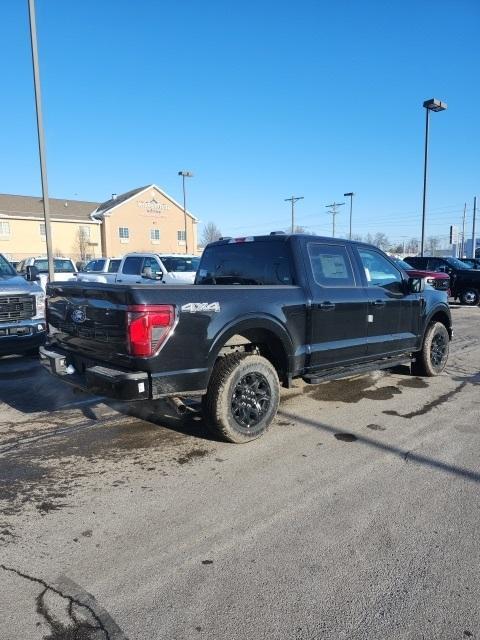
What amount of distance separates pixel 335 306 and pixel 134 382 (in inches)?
97.8

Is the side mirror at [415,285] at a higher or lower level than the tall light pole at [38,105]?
lower

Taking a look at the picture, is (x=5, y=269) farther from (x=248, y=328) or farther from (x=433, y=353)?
(x=433, y=353)

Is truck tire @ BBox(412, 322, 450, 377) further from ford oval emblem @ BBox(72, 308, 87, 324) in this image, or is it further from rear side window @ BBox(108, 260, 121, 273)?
rear side window @ BBox(108, 260, 121, 273)

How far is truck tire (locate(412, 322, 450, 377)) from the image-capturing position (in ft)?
22.7

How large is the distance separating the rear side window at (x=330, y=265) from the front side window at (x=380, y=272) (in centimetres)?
37

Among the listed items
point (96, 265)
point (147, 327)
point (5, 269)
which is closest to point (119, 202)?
point (96, 265)

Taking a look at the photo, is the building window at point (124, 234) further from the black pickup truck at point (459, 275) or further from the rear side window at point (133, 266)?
the black pickup truck at point (459, 275)

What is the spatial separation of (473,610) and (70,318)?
3774mm

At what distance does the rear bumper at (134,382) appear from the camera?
3.78 meters

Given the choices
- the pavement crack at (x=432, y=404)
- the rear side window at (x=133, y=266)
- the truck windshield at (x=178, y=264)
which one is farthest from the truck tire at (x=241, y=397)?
the rear side window at (x=133, y=266)

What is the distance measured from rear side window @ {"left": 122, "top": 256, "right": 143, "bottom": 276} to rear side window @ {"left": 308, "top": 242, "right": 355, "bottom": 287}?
10.6 metres

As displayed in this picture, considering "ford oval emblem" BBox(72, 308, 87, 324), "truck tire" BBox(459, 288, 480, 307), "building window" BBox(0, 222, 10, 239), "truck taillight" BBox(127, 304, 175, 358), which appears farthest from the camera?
"building window" BBox(0, 222, 10, 239)

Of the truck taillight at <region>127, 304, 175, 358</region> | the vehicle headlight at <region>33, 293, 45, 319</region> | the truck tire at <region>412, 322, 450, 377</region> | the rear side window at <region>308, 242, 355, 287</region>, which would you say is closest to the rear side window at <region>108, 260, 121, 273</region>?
the vehicle headlight at <region>33, 293, 45, 319</region>

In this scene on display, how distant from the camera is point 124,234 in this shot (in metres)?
52.5
